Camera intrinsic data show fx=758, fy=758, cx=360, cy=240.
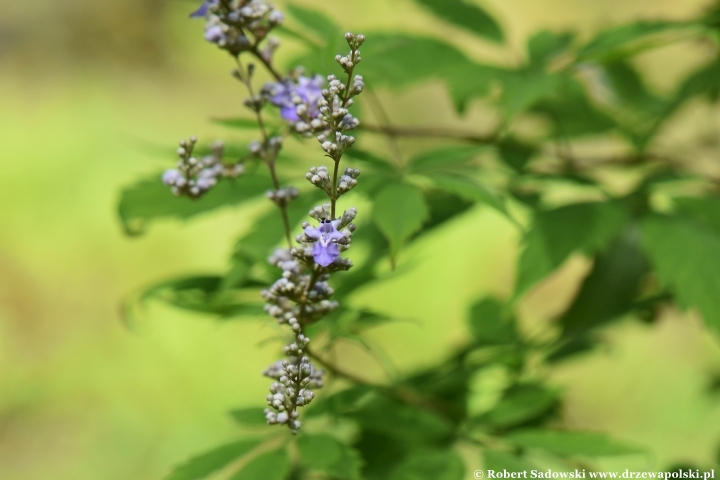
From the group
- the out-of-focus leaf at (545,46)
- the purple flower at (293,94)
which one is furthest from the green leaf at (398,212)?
the out-of-focus leaf at (545,46)

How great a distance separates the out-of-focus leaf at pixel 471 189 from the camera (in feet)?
4.03

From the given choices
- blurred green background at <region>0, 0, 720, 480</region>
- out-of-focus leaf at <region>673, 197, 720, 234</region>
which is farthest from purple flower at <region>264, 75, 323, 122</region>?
blurred green background at <region>0, 0, 720, 480</region>

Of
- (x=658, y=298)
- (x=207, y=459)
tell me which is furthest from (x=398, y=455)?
(x=658, y=298)

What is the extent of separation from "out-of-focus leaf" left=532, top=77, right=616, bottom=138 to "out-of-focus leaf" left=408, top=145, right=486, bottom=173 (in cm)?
41

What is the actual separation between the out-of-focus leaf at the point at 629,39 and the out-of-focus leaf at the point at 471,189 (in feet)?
1.24

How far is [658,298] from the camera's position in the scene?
1.53 m

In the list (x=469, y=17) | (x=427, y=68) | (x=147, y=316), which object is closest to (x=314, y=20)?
(x=427, y=68)

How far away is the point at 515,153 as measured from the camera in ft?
Result: 5.65

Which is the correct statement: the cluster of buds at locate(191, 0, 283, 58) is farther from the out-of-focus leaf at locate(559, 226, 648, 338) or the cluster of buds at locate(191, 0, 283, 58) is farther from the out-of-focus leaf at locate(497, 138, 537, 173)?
the out-of-focus leaf at locate(559, 226, 648, 338)

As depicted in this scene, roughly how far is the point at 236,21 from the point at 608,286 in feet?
3.29

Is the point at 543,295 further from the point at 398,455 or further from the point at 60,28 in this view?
the point at 60,28

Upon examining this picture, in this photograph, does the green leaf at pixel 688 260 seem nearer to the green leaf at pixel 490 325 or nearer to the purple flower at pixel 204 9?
the green leaf at pixel 490 325

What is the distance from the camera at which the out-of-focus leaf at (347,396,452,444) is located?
1.39 meters

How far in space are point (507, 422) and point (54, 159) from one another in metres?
5.00
